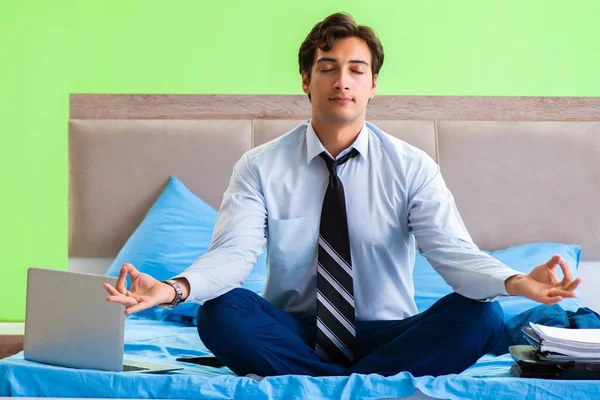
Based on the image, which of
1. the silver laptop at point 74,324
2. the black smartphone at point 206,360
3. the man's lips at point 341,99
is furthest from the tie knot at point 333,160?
the silver laptop at point 74,324

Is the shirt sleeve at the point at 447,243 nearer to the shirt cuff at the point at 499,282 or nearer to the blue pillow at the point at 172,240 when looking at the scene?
the shirt cuff at the point at 499,282

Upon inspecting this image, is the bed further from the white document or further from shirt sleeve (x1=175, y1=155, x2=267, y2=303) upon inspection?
the white document

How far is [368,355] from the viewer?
2.11 meters

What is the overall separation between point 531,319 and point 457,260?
53 cm

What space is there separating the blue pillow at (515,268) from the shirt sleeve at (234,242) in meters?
0.86

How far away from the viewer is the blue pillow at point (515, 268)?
2.85 meters

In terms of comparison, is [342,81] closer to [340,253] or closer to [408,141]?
[340,253]

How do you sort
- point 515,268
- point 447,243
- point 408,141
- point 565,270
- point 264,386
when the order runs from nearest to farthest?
point 565,270 < point 264,386 < point 447,243 < point 515,268 < point 408,141

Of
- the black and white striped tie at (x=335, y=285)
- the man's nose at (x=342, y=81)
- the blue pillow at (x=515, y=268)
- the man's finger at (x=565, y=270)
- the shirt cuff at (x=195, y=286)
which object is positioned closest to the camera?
the man's finger at (x=565, y=270)

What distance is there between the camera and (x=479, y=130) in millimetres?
3486

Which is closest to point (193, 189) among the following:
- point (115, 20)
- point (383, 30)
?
point (115, 20)

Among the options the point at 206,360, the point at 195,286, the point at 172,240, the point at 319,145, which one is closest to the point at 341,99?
the point at 319,145

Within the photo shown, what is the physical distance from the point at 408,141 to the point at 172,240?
104 cm

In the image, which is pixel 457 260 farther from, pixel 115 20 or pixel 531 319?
pixel 115 20
